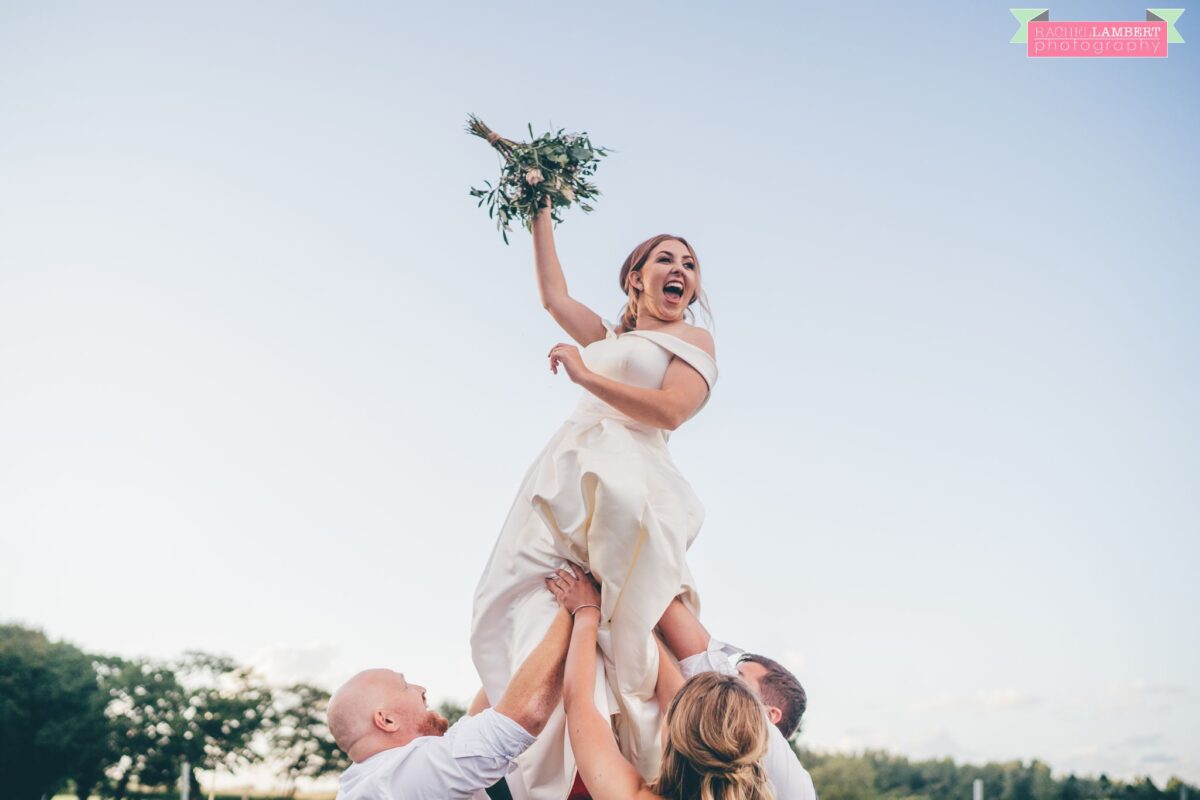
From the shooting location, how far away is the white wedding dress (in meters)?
6.34

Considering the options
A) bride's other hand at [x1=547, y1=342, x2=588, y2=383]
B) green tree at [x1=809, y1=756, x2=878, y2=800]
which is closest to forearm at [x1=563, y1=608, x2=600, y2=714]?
bride's other hand at [x1=547, y1=342, x2=588, y2=383]

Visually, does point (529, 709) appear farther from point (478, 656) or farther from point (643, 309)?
point (643, 309)

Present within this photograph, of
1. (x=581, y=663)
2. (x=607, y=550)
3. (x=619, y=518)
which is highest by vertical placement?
(x=619, y=518)

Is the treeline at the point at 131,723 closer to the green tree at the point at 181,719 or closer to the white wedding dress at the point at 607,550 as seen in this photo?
the green tree at the point at 181,719

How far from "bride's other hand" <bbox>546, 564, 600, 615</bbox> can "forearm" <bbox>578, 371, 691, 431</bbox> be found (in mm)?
976

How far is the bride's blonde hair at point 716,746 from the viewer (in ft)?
16.2

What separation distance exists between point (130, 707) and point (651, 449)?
6644 centimetres

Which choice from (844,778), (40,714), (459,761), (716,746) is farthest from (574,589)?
(844,778)

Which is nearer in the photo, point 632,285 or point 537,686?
point 537,686

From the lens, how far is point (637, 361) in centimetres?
694

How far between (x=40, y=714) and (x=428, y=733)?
63.2m

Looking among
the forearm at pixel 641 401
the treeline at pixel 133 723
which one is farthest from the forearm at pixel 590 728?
the treeline at pixel 133 723

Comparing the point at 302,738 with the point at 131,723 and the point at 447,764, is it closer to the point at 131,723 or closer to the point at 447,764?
the point at 131,723

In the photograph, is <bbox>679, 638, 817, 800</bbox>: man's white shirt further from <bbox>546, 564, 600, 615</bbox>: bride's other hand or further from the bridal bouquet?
the bridal bouquet
